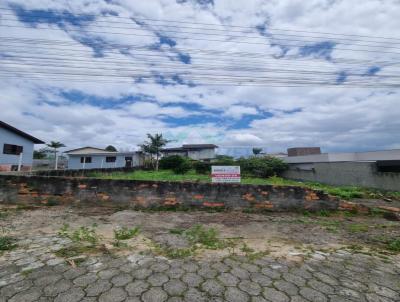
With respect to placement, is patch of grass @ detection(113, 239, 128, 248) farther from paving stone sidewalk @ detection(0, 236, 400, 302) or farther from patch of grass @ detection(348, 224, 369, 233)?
patch of grass @ detection(348, 224, 369, 233)

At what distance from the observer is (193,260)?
9.19 feet

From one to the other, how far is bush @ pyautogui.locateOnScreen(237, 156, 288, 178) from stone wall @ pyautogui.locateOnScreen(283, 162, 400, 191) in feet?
9.48

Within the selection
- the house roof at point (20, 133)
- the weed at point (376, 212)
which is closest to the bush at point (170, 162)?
the house roof at point (20, 133)

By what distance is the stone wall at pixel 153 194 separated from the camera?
580cm

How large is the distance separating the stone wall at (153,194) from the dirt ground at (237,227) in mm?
328

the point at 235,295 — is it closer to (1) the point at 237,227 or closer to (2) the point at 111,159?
(1) the point at 237,227

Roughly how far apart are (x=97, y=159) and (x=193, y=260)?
30798 millimetres

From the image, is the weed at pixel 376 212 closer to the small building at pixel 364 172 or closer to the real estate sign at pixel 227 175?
the real estate sign at pixel 227 175

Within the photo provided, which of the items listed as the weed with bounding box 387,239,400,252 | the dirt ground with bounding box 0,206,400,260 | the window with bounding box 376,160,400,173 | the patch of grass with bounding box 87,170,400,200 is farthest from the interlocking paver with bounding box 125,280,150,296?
the window with bounding box 376,160,400,173

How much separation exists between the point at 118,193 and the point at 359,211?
6.03m

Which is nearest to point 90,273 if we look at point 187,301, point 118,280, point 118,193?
point 118,280

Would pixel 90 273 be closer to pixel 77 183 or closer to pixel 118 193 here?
pixel 118 193

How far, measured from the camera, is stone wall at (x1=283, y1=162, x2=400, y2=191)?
35.6 feet

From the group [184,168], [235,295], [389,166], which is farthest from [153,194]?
[184,168]
